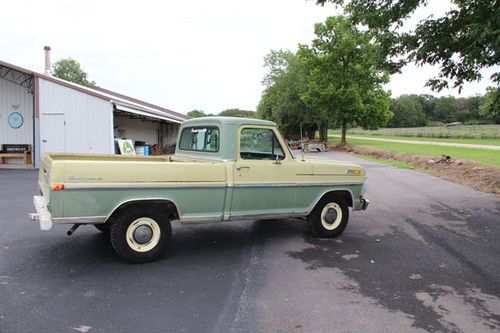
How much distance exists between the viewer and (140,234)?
18.3ft

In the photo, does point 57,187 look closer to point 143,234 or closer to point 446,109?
point 143,234

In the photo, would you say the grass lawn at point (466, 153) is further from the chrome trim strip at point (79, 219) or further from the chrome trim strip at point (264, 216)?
the chrome trim strip at point (79, 219)

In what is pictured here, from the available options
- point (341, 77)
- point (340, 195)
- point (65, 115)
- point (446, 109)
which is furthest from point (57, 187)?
point (446, 109)

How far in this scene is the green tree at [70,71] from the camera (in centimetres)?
7825

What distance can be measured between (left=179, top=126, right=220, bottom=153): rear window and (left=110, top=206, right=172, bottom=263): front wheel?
1.42 m

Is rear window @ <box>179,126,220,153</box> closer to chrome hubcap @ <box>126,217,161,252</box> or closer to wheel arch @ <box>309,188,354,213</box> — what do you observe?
chrome hubcap @ <box>126,217,161,252</box>

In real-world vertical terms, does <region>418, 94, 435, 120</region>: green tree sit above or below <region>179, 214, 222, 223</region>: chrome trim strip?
above

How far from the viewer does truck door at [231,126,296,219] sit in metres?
6.14

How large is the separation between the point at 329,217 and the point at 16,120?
18502mm

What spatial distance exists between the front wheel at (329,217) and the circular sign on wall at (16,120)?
715 inches

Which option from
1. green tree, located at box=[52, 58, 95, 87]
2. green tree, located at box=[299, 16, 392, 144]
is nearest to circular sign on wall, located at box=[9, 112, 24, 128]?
green tree, located at box=[299, 16, 392, 144]

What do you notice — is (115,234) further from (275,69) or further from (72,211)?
(275,69)

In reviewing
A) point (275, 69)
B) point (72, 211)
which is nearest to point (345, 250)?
point (72, 211)

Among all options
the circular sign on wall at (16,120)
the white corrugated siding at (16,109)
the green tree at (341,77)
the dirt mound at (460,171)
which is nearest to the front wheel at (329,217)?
the dirt mound at (460,171)
